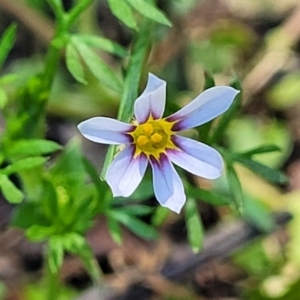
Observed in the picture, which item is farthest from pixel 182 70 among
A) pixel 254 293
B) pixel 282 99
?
pixel 254 293

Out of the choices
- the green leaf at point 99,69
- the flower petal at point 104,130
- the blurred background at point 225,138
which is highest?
the flower petal at point 104,130

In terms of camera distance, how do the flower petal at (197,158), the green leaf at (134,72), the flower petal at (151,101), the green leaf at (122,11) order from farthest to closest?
1. the green leaf at (122,11)
2. the green leaf at (134,72)
3. the flower petal at (197,158)
4. the flower petal at (151,101)

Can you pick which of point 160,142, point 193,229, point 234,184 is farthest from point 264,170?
point 160,142

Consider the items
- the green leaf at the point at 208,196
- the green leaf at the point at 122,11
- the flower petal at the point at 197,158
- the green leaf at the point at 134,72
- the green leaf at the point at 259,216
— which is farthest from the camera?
the green leaf at the point at 259,216

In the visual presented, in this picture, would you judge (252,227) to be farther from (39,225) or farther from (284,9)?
(284,9)

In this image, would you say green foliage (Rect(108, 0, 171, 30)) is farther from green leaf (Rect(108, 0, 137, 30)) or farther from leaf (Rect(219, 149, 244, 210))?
leaf (Rect(219, 149, 244, 210))

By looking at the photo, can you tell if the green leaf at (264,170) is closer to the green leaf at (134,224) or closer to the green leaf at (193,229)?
the green leaf at (193,229)

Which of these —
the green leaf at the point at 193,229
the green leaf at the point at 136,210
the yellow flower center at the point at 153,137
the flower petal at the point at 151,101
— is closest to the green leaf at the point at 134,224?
the green leaf at the point at 136,210
